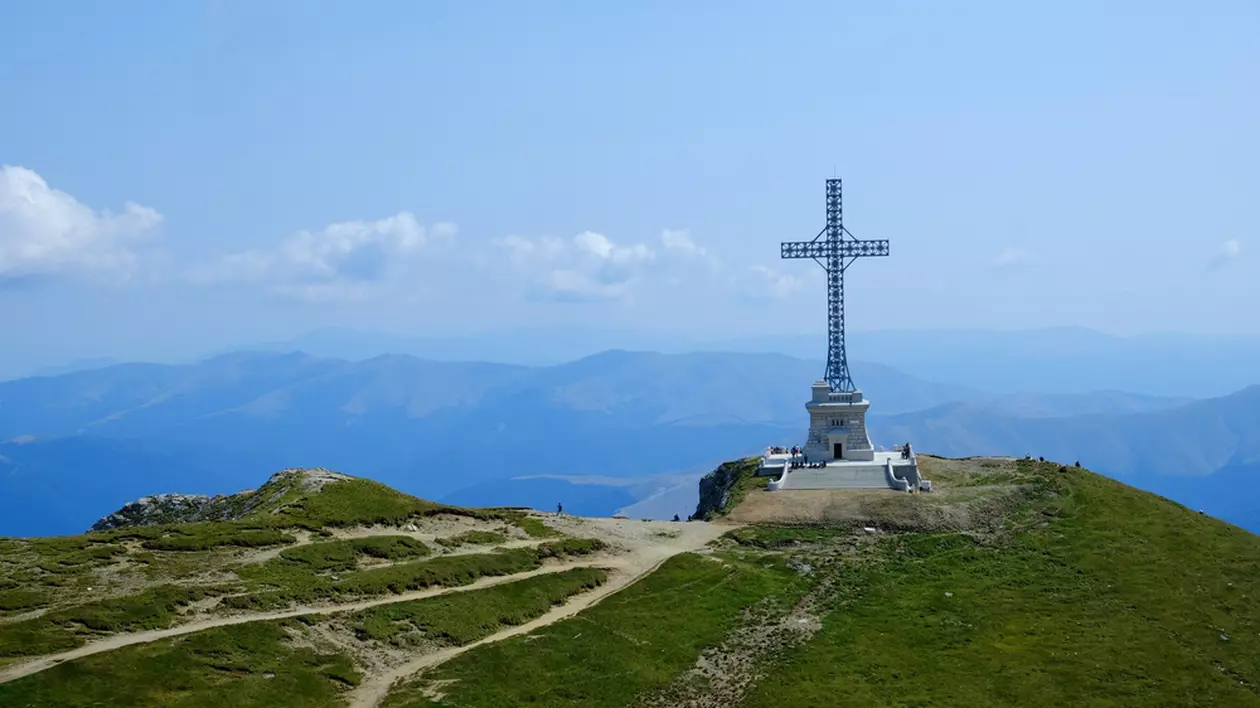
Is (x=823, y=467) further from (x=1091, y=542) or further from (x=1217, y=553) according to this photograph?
(x=1217, y=553)

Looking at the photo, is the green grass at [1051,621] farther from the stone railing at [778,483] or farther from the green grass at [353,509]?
the green grass at [353,509]

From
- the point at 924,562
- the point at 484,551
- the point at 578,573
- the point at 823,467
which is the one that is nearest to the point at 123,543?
the point at 484,551

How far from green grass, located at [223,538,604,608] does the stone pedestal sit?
1405 inches

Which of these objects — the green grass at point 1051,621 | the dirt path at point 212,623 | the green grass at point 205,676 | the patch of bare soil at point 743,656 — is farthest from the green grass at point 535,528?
the green grass at point 205,676

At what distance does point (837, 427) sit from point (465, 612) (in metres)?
50.4

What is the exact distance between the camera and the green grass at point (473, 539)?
66.4 metres

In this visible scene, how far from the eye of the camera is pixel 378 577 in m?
56.8

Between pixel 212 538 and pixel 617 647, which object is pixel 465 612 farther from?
pixel 212 538

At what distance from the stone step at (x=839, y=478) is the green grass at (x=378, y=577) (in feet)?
88.3

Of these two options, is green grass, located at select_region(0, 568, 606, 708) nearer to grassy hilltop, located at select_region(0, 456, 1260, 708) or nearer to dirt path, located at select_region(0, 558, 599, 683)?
grassy hilltop, located at select_region(0, 456, 1260, 708)

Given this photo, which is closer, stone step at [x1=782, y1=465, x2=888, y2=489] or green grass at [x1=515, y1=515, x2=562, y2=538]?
green grass at [x1=515, y1=515, x2=562, y2=538]

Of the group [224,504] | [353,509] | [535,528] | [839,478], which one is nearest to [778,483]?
[839,478]

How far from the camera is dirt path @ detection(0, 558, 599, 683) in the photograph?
41406 mm

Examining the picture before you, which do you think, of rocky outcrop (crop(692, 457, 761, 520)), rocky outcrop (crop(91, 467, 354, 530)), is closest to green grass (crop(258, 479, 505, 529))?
rocky outcrop (crop(91, 467, 354, 530))
